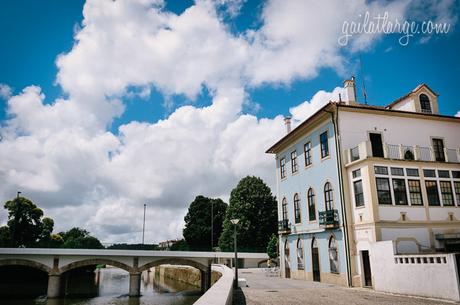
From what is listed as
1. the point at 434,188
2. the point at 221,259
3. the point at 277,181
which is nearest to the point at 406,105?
the point at 434,188

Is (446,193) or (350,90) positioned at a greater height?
(350,90)

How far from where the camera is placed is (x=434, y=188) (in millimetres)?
18031

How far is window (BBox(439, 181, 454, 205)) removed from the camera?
18.1 metres

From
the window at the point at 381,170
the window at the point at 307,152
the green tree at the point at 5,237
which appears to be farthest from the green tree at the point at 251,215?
the green tree at the point at 5,237

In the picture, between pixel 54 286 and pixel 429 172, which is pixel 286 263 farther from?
pixel 54 286

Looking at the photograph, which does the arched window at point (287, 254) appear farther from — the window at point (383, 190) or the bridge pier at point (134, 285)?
the bridge pier at point (134, 285)

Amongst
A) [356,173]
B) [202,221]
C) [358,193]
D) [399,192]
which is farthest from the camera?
[202,221]

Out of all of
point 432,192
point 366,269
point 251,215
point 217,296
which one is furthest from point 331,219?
point 251,215

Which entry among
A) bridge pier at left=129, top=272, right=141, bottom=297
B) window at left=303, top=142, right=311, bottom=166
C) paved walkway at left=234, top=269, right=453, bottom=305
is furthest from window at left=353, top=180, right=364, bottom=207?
bridge pier at left=129, top=272, right=141, bottom=297

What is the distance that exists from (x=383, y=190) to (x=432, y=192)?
301 cm

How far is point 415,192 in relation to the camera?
696 inches

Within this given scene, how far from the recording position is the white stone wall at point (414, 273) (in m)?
11.9

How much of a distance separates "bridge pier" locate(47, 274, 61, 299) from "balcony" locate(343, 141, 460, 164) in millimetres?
28988

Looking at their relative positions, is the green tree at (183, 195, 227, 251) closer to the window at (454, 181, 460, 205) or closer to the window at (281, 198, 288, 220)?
the window at (281, 198, 288, 220)
